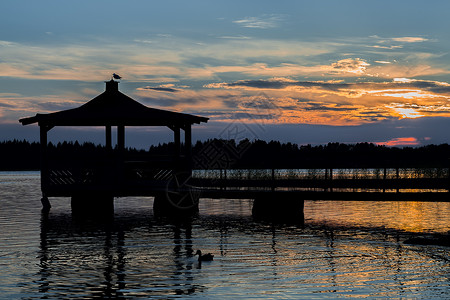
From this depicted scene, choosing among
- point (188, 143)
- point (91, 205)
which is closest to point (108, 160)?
point (91, 205)

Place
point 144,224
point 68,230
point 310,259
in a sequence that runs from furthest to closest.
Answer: point 144,224 → point 68,230 → point 310,259

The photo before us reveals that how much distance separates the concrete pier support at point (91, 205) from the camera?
31.9m

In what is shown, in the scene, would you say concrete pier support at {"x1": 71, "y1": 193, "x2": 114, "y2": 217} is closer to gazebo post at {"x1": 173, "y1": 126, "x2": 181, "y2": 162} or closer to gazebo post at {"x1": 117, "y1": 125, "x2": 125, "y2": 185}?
gazebo post at {"x1": 117, "y1": 125, "x2": 125, "y2": 185}

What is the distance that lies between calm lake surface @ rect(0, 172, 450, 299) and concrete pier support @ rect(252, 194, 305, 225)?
67 cm

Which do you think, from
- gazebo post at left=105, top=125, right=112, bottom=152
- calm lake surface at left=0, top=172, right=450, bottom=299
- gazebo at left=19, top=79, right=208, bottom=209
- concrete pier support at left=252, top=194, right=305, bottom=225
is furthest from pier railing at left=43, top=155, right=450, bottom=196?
calm lake surface at left=0, top=172, right=450, bottom=299

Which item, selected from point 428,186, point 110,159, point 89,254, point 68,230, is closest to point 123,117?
point 110,159

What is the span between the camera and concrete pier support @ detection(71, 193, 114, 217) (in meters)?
31.9

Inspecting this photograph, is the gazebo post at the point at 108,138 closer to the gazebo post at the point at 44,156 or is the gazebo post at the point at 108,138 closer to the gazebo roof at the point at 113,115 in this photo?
the gazebo roof at the point at 113,115

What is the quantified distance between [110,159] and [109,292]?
17.5 meters

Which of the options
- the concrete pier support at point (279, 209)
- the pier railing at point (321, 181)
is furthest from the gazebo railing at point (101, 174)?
the concrete pier support at point (279, 209)

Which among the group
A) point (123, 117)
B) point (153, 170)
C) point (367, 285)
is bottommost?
point (367, 285)

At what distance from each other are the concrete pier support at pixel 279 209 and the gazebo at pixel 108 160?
409 cm

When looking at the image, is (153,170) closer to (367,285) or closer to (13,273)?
(13,273)

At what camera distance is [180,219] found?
29266mm
